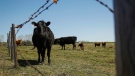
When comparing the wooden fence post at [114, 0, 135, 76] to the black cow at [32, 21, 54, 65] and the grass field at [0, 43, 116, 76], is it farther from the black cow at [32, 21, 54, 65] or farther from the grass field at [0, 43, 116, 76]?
the black cow at [32, 21, 54, 65]

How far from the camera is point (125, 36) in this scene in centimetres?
143

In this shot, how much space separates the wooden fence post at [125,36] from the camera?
137cm

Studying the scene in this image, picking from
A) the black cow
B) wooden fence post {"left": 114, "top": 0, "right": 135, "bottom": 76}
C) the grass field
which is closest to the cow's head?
the black cow

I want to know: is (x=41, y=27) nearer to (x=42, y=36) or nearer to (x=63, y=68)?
(x=42, y=36)

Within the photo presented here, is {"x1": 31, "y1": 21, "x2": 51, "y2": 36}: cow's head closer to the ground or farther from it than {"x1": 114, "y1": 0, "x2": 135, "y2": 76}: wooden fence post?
farther from it

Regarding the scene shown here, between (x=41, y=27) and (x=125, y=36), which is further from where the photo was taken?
(x=41, y=27)

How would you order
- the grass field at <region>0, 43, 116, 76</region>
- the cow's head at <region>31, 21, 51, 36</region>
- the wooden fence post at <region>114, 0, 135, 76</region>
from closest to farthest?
1. the wooden fence post at <region>114, 0, 135, 76</region>
2. the grass field at <region>0, 43, 116, 76</region>
3. the cow's head at <region>31, 21, 51, 36</region>

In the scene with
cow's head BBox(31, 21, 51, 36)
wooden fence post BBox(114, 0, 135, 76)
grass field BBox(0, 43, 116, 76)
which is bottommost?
grass field BBox(0, 43, 116, 76)

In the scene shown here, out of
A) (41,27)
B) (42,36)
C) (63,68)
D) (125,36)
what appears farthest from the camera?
(42,36)

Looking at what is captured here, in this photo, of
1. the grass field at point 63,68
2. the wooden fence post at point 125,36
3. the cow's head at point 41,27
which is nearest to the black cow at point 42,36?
the cow's head at point 41,27

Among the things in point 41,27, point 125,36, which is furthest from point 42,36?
point 125,36

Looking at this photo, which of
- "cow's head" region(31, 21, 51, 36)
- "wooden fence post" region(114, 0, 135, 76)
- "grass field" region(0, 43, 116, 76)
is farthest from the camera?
"cow's head" region(31, 21, 51, 36)

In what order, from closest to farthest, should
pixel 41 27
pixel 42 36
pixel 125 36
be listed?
pixel 125 36
pixel 41 27
pixel 42 36

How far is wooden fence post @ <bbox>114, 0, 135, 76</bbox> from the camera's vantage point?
4.49ft
